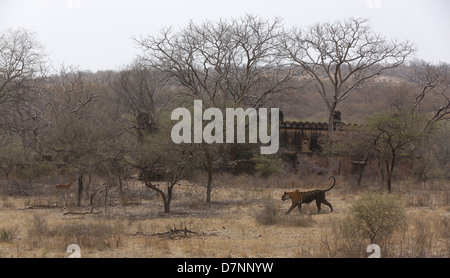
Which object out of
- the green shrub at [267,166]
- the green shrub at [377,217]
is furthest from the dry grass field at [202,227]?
the green shrub at [267,166]

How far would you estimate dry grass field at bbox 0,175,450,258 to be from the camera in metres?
9.73

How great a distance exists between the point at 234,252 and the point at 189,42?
22.6 meters

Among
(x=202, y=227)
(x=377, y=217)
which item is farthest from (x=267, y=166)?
(x=377, y=217)

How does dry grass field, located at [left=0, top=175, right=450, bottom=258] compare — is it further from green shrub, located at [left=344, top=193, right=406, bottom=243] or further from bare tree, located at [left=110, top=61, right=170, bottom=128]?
bare tree, located at [left=110, top=61, right=170, bottom=128]

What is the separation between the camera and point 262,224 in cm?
1295

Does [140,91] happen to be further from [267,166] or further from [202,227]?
[202,227]

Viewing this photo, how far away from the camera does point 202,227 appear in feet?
40.9

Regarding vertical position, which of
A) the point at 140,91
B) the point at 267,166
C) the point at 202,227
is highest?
the point at 140,91

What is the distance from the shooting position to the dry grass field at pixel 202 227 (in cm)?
973

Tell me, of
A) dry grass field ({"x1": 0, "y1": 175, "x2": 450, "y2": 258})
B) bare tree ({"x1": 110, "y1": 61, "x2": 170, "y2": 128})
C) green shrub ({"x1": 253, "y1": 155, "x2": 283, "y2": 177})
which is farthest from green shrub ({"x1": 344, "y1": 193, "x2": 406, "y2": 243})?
bare tree ({"x1": 110, "y1": 61, "x2": 170, "y2": 128})

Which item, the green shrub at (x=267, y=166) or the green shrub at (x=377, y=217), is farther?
the green shrub at (x=267, y=166)

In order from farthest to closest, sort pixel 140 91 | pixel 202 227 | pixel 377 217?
1. pixel 140 91
2. pixel 202 227
3. pixel 377 217

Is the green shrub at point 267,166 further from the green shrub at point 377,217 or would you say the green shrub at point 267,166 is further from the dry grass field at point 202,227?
the green shrub at point 377,217

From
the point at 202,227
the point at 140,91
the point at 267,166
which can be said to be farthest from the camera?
the point at 140,91
